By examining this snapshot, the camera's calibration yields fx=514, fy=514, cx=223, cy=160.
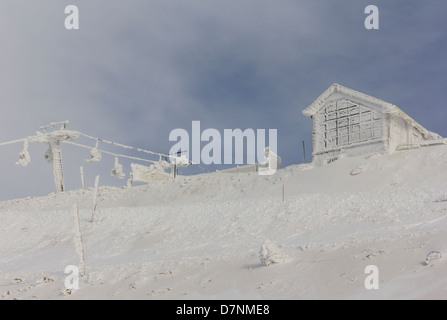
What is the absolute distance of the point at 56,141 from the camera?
125ft

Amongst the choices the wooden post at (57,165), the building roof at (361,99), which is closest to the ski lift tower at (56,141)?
the wooden post at (57,165)

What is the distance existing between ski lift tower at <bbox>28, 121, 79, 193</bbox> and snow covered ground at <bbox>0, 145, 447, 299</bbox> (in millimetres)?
2821

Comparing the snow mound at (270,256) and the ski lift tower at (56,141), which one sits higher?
the ski lift tower at (56,141)

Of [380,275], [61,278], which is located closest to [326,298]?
[380,275]

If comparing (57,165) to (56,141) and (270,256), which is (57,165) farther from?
(270,256)

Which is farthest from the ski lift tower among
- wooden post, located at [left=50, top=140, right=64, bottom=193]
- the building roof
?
the building roof

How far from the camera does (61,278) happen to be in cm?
1717

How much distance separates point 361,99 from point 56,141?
2234cm

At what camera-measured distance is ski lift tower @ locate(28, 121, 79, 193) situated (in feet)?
123

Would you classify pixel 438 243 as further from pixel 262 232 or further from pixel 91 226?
pixel 91 226

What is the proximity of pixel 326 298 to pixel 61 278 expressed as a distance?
9.60 metres

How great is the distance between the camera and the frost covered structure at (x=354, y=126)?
34.8m

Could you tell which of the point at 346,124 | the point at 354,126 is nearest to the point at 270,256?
the point at 354,126

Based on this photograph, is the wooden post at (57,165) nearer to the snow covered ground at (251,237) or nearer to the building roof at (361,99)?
the snow covered ground at (251,237)
